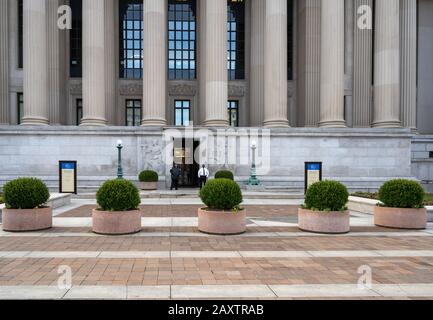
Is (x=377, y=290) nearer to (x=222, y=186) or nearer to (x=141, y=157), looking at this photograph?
(x=222, y=186)

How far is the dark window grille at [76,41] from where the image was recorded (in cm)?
3472

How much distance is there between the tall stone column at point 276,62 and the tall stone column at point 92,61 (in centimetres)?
1322

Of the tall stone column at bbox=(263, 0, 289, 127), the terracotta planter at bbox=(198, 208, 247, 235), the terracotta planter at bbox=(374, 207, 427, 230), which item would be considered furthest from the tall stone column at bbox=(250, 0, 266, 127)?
the terracotta planter at bbox=(198, 208, 247, 235)

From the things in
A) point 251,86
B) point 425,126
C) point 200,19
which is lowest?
point 425,126

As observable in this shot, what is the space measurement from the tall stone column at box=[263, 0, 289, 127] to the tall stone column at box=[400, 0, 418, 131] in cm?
1249

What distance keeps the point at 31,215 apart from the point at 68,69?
2657 centimetres

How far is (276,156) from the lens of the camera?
2764cm

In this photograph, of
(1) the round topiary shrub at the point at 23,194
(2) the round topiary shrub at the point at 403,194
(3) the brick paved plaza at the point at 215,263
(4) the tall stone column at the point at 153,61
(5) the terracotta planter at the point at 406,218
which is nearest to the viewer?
(3) the brick paved plaza at the point at 215,263

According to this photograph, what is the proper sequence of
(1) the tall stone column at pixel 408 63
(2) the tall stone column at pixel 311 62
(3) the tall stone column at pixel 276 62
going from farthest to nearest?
(1) the tall stone column at pixel 408 63 → (2) the tall stone column at pixel 311 62 → (3) the tall stone column at pixel 276 62

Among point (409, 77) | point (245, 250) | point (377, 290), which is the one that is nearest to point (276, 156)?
point (409, 77)

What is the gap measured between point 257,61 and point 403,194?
74.4 feet

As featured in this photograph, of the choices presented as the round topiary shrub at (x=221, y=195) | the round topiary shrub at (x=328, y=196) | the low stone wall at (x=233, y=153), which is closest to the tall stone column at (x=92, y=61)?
the low stone wall at (x=233, y=153)

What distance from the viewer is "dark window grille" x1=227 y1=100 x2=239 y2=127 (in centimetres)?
3666

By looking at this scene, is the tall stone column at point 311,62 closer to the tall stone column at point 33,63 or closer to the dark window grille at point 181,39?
the dark window grille at point 181,39
